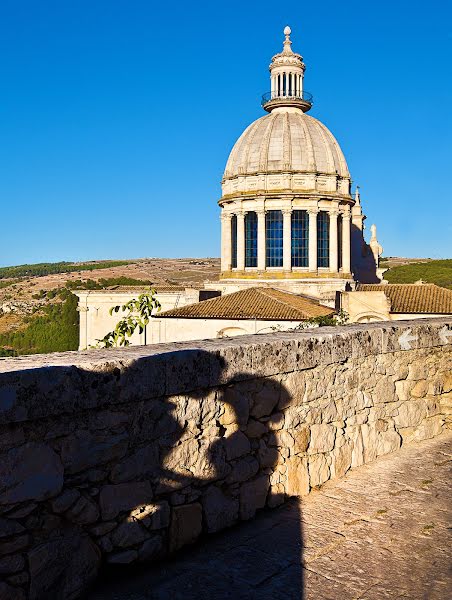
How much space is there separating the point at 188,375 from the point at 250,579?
3.78ft

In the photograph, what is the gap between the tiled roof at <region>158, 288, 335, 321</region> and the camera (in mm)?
24188

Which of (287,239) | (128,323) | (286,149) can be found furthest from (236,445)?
(286,149)

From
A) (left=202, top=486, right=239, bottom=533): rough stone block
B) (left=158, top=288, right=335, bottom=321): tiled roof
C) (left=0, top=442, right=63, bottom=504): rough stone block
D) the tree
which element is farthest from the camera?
(left=158, top=288, right=335, bottom=321): tiled roof

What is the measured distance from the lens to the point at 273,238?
33.5 meters

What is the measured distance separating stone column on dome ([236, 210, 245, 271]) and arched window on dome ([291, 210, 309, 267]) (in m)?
2.67

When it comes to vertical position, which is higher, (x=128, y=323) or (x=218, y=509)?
(x=128, y=323)

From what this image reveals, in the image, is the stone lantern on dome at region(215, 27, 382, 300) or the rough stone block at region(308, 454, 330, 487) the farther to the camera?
the stone lantern on dome at region(215, 27, 382, 300)

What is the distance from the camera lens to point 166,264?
Result: 115m

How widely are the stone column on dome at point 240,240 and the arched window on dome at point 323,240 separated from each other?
4042mm

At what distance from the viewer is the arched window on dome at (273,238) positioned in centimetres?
3331

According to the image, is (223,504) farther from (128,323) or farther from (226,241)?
(226,241)

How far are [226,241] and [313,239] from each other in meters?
4.91

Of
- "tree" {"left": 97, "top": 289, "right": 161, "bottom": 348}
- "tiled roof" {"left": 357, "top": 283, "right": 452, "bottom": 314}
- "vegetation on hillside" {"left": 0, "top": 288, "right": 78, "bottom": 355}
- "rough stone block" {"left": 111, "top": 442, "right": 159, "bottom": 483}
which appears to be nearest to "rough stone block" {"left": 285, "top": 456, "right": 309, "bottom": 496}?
"rough stone block" {"left": 111, "top": 442, "right": 159, "bottom": 483}

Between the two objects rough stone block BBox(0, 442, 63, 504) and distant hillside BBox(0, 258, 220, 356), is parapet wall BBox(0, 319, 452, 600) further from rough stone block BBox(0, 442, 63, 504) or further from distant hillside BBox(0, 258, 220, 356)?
distant hillside BBox(0, 258, 220, 356)
